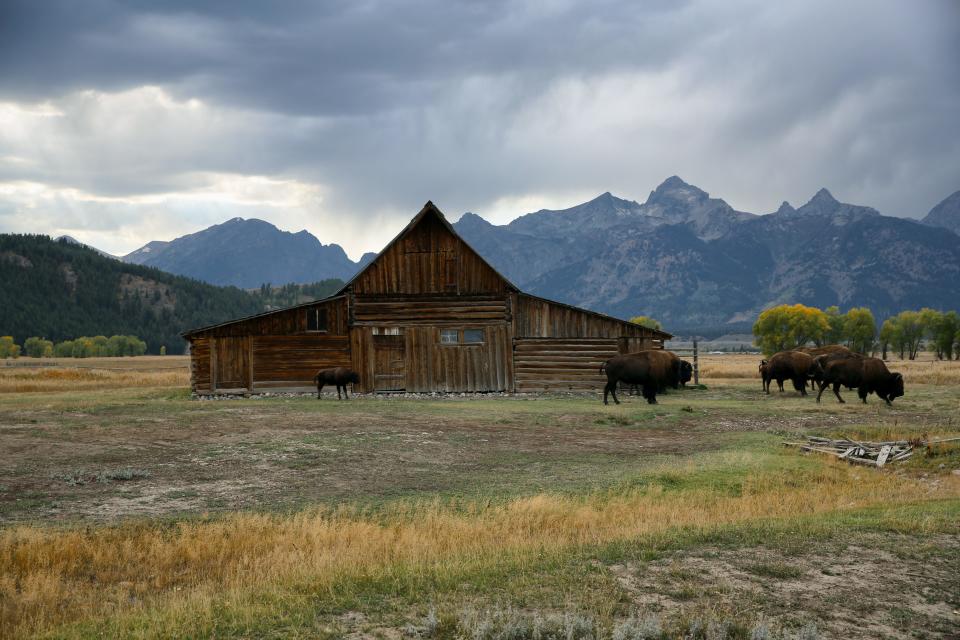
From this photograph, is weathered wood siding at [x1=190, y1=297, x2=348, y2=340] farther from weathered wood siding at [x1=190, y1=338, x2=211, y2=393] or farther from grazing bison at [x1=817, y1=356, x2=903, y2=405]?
grazing bison at [x1=817, y1=356, x2=903, y2=405]

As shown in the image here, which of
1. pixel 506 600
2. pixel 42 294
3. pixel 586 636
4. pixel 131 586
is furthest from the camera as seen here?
pixel 42 294

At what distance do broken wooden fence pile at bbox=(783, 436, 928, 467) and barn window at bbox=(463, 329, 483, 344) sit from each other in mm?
17225

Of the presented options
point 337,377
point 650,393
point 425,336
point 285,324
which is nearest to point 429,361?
point 425,336

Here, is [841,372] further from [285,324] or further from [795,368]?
[285,324]

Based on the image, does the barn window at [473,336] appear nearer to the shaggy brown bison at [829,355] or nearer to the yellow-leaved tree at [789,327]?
the shaggy brown bison at [829,355]

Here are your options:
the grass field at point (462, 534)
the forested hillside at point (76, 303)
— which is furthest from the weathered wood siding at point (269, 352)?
the forested hillside at point (76, 303)

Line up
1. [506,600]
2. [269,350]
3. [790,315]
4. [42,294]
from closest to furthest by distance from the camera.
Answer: [506,600] → [269,350] → [790,315] → [42,294]

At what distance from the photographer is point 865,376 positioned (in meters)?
27.9

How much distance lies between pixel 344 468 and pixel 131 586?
22.8 feet

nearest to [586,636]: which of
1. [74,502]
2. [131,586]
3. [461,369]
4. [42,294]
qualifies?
[131,586]

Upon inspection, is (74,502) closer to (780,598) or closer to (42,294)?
(780,598)

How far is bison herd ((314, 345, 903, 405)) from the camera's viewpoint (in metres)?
27.7

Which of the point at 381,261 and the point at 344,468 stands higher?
the point at 381,261

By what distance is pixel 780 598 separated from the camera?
6.84m
